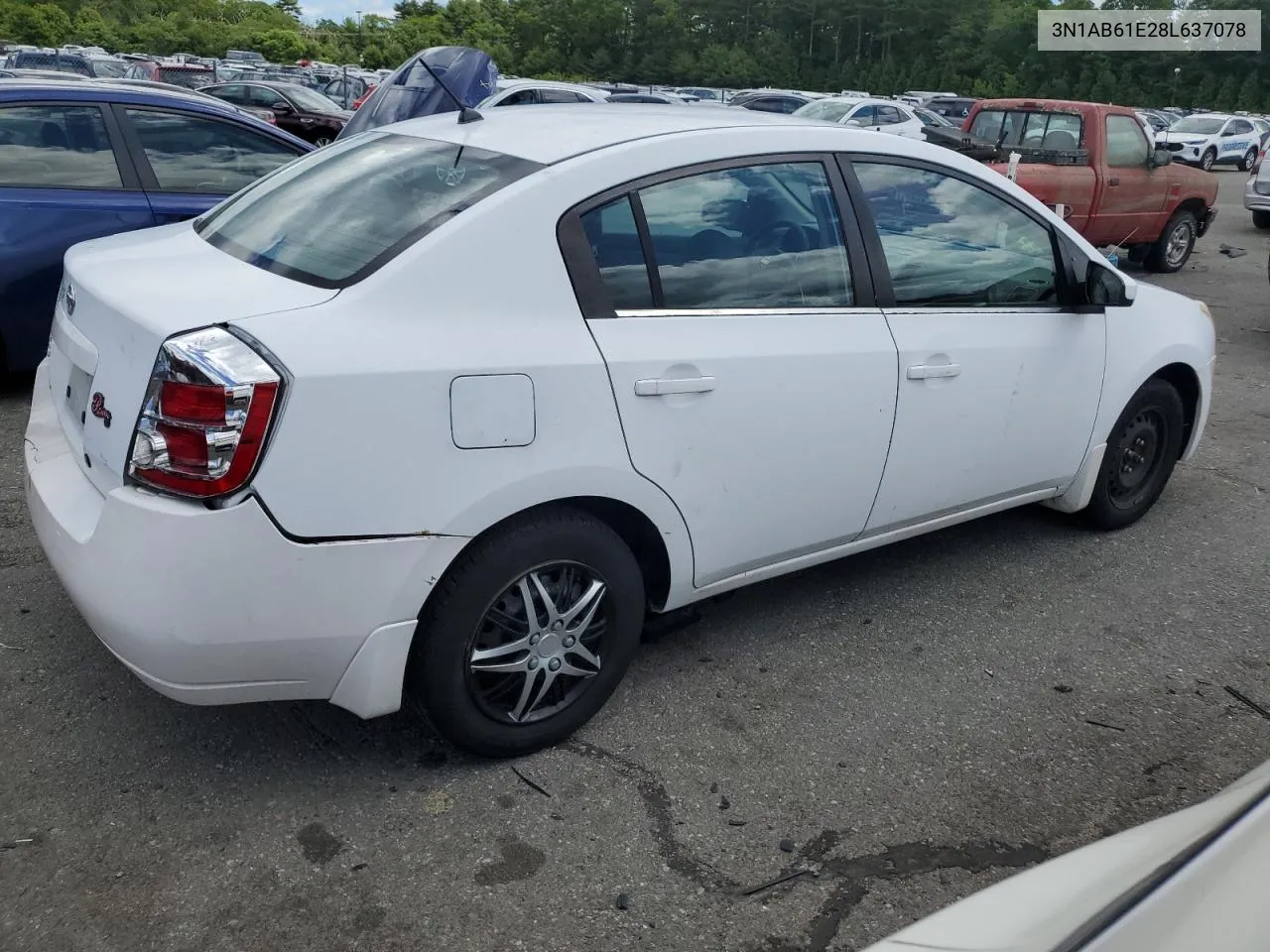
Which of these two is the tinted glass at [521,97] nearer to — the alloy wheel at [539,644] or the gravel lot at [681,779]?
the gravel lot at [681,779]

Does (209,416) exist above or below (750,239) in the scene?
below

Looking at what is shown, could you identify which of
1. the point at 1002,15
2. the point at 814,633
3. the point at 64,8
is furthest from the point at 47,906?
the point at 64,8

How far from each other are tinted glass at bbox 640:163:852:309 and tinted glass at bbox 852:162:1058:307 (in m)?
0.22

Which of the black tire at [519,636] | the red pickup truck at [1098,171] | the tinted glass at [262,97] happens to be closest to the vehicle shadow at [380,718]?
the black tire at [519,636]

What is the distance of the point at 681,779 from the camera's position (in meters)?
3.06

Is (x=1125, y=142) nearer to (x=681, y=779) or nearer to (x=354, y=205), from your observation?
(x=354, y=205)

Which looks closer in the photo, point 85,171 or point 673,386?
point 673,386

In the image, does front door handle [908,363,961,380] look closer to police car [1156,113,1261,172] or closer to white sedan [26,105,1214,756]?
white sedan [26,105,1214,756]

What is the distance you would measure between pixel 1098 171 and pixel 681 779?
976cm

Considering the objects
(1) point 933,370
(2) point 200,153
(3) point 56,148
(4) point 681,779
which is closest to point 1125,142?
(2) point 200,153

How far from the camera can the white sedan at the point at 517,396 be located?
101 inches

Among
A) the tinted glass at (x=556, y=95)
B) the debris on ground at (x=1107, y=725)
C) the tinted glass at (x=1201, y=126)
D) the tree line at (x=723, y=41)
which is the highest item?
the tree line at (x=723, y=41)

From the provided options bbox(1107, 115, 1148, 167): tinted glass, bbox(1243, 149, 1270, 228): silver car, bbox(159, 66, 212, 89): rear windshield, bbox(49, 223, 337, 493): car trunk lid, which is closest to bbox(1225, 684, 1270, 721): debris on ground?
bbox(49, 223, 337, 493): car trunk lid

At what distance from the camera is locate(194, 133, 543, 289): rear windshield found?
2898 millimetres
